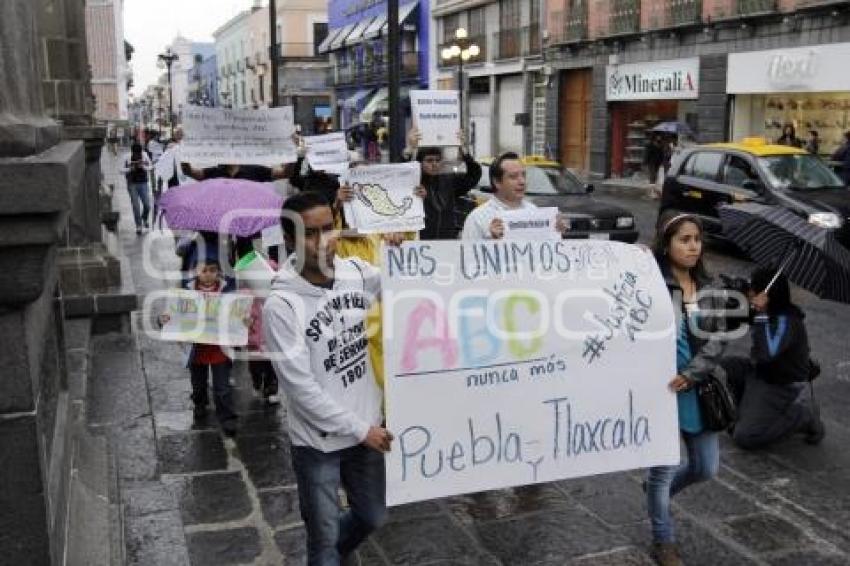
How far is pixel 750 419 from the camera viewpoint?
5.63 metres

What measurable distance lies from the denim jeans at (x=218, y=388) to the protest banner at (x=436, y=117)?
2.40 metres

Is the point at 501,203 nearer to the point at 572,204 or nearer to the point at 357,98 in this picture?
the point at 572,204

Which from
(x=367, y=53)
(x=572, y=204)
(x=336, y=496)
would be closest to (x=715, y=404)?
(x=336, y=496)

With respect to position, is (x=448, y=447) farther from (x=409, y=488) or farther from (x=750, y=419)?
(x=750, y=419)

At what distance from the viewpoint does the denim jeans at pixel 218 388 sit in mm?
5902

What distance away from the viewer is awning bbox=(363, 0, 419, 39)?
1714 inches

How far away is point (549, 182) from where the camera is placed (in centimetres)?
1444

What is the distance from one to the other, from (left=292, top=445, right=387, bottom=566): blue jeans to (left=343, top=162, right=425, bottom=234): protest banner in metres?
2.47

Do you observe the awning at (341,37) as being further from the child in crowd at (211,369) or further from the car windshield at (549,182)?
the child in crowd at (211,369)

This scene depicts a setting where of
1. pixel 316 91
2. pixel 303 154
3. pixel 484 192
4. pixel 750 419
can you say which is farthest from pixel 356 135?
pixel 750 419

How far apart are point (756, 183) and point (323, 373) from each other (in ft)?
36.7

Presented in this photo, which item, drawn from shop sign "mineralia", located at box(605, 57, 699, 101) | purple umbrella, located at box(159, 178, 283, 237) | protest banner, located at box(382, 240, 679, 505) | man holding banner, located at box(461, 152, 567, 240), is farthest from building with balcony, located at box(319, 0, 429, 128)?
protest banner, located at box(382, 240, 679, 505)

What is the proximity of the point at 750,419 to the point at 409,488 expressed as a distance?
2.88 m

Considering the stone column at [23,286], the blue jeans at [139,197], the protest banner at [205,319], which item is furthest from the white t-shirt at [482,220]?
the blue jeans at [139,197]
